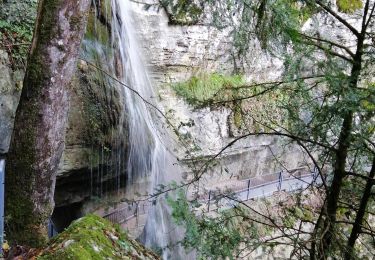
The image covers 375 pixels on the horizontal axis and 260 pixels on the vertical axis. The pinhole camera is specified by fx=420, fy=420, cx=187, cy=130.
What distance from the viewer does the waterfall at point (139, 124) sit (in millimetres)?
6957

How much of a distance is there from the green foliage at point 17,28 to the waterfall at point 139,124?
55.8 inches

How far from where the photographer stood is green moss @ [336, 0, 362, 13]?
1092cm

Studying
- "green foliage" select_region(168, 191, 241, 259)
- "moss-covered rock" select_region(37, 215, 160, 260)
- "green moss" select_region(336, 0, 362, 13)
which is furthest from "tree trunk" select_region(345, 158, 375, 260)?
"green moss" select_region(336, 0, 362, 13)

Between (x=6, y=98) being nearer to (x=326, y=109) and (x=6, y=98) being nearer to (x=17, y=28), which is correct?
(x=17, y=28)

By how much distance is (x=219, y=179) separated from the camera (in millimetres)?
11734

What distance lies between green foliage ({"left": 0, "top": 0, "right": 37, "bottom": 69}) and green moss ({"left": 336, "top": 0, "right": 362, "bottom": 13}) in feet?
26.2

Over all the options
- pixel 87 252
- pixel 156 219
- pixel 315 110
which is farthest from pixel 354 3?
pixel 87 252

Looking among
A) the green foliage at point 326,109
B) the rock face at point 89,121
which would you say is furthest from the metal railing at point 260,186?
the green foliage at point 326,109

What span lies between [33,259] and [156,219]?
6370mm

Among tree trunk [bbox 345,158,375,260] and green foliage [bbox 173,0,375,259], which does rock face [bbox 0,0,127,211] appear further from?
tree trunk [bbox 345,158,375,260]

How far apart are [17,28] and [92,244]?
4080 mm

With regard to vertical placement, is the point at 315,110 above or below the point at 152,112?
above

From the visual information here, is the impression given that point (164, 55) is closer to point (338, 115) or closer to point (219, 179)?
point (219, 179)

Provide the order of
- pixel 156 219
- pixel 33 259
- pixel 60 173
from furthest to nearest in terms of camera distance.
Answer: pixel 156 219 < pixel 60 173 < pixel 33 259
